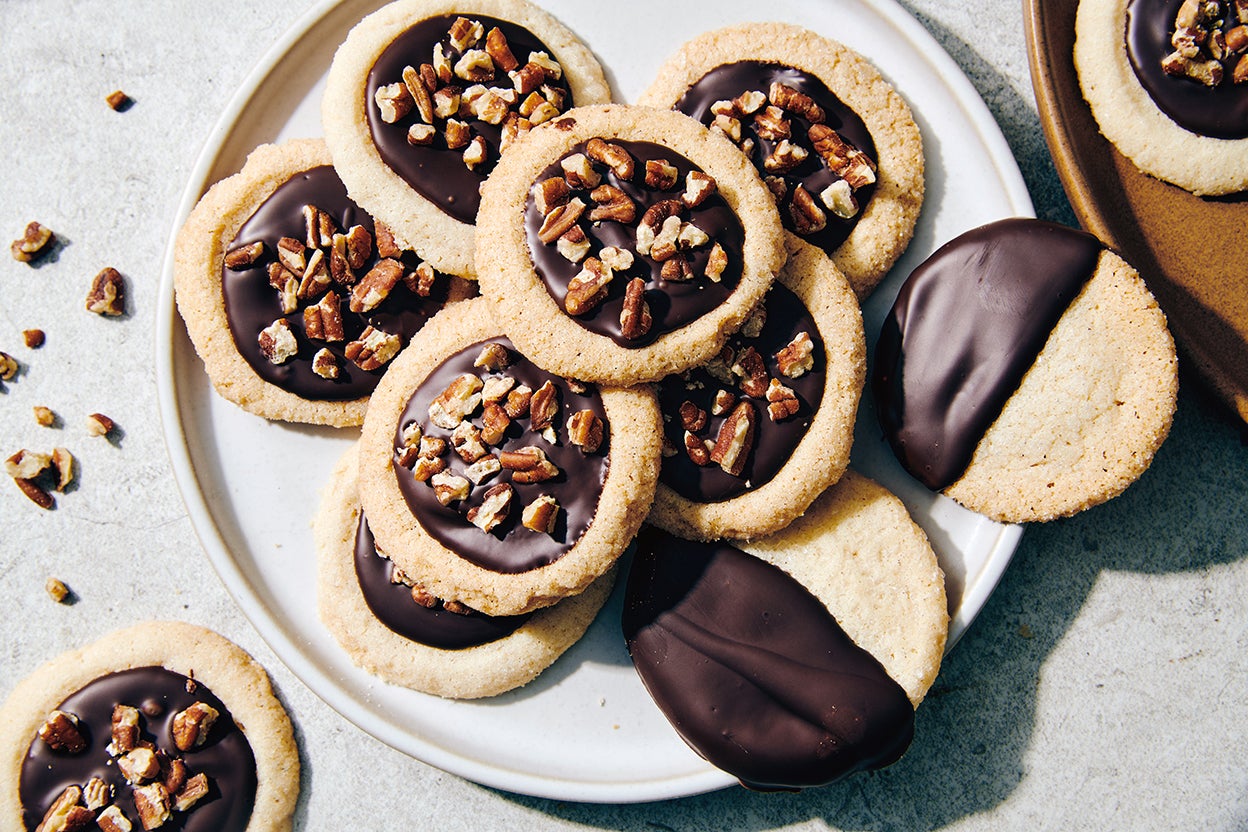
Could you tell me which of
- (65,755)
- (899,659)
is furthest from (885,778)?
(65,755)

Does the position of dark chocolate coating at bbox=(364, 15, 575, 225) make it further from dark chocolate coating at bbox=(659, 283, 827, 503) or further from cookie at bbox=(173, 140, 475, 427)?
dark chocolate coating at bbox=(659, 283, 827, 503)

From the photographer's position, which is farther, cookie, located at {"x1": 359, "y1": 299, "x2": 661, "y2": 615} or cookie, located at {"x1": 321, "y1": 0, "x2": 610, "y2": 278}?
cookie, located at {"x1": 321, "y1": 0, "x2": 610, "y2": 278}

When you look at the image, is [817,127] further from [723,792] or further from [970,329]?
[723,792]

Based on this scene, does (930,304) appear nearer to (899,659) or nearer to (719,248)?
(719,248)

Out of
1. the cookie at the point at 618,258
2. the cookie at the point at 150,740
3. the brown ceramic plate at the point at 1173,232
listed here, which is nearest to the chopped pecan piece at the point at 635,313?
the cookie at the point at 618,258

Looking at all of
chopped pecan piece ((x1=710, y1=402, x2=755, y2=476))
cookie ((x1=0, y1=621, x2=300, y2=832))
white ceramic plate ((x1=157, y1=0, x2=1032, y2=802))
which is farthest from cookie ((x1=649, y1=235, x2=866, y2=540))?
cookie ((x1=0, y1=621, x2=300, y2=832))

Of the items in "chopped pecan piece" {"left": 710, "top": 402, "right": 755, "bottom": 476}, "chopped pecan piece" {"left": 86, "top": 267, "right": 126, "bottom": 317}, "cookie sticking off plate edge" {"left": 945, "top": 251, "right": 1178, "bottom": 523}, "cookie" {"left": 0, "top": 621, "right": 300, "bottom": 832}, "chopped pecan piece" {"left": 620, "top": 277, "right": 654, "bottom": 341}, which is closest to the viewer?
"chopped pecan piece" {"left": 620, "top": 277, "right": 654, "bottom": 341}
